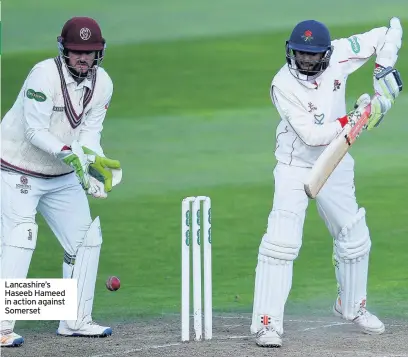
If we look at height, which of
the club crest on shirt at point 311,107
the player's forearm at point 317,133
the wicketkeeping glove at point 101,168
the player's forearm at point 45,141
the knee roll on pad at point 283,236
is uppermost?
the club crest on shirt at point 311,107

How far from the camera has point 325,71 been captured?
705 cm

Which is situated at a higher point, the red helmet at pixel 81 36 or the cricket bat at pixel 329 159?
the red helmet at pixel 81 36

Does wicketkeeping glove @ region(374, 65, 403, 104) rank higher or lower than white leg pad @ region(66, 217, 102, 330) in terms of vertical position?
higher

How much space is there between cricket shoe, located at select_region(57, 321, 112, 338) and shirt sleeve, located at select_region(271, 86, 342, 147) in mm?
1422

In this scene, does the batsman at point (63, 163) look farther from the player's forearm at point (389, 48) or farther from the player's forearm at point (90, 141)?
the player's forearm at point (389, 48)

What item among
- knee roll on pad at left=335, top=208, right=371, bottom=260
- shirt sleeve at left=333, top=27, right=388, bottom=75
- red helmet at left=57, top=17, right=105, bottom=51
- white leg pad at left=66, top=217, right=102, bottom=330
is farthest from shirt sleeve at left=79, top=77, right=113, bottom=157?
knee roll on pad at left=335, top=208, right=371, bottom=260

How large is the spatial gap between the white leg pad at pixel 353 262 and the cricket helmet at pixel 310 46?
2.62 feet

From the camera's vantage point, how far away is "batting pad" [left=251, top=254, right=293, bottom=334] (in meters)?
6.95

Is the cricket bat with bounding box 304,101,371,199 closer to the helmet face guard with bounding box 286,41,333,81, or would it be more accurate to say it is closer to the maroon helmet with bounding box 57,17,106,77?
the helmet face guard with bounding box 286,41,333,81

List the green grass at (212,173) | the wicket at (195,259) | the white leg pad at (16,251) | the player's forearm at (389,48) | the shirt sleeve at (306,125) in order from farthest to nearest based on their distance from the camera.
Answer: the green grass at (212,173) < the player's forearm at (389,48) < the white leg pad at (16,251) < the shirt sleeve at (306,125) < the wicket at (195,259)

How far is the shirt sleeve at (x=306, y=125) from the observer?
6.88 meters

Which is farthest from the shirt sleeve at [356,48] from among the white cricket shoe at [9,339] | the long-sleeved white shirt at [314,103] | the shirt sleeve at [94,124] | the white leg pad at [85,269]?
the white cricket shoe at [9,339]

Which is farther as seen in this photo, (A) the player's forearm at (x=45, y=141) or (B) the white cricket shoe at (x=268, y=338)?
(A) the player's forearm at (x=45, y=141)

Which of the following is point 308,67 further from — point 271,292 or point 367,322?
point 367,322
